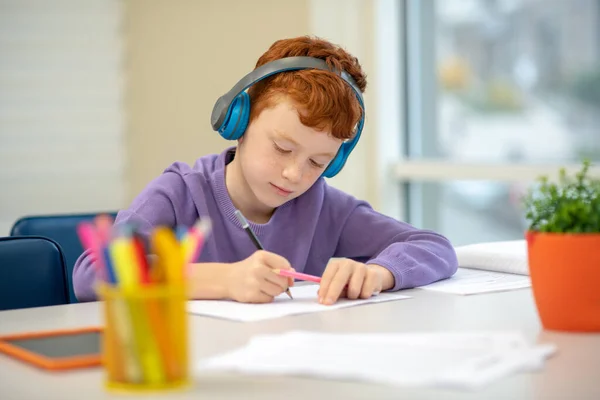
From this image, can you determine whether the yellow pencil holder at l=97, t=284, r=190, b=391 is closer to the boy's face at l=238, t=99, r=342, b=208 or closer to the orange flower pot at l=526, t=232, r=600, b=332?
the orange flower pot at l=526, t=232, r=600, b=332

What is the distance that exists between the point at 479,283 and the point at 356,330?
1.54 feet

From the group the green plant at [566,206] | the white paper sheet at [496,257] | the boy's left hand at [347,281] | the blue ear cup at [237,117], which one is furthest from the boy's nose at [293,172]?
the green plant at [566,206]

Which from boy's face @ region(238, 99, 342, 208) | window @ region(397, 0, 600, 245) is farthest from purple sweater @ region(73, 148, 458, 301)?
window @ region(397, 0, 600, 245)

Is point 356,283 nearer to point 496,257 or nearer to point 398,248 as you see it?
point 398,248

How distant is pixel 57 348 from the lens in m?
0.99

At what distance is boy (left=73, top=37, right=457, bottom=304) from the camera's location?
59.9 inches

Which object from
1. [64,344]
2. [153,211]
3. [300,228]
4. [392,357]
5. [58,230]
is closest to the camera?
[392,357]

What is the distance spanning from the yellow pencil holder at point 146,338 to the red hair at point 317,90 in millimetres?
798

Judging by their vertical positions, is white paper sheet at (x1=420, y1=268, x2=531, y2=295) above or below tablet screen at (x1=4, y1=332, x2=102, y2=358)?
below

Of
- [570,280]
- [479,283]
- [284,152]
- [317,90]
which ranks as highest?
[317,90]

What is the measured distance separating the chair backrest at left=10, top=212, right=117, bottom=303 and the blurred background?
45.2 inches

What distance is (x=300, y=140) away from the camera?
1.55 metres

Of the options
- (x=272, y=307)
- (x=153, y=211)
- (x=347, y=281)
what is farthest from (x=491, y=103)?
(x=272, y=307)

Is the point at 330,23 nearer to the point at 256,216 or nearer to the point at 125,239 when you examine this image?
the point at 256,216
